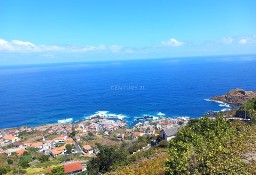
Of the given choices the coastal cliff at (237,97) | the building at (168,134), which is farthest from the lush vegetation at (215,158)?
the coastal cliff at (237,97)

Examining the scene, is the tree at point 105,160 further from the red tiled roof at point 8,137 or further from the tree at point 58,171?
the red tiled roof at point 8,137

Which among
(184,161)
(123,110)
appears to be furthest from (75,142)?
(184,161)

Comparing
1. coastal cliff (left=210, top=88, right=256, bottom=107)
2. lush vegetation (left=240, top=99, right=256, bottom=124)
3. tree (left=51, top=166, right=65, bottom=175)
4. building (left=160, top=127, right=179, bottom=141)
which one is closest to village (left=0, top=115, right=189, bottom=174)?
tree (left=51, top=166, right=65, bottom=175)

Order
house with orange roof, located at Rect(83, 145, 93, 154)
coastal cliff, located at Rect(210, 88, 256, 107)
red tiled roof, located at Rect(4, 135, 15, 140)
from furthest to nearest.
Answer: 1. coastal cliff, located at Rect(210, 88, 256, 107)
2. red tiled roof, located at Rect(4, 135, 15, 140)
3. house with orange roof, located at Rect(83, 145, 93, 154)

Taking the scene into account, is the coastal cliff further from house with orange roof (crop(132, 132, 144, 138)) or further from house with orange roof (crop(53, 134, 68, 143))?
house with orange roof (crop(53, 134, 68, 143))

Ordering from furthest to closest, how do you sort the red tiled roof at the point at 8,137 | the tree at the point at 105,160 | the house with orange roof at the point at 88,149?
1. the red tiled roof at the point at 8,137
2. the house with orange roof at the point at 88,149
3. the tree at the point at 105,160

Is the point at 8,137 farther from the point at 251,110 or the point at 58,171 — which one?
the point at 251,110

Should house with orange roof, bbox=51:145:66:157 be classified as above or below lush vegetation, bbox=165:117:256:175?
below

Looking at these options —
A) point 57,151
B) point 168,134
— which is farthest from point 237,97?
point 57,151
